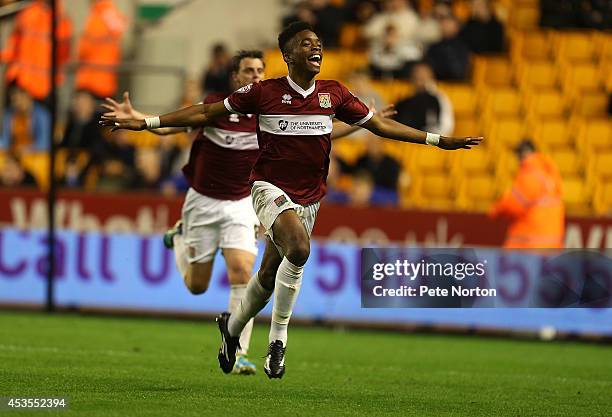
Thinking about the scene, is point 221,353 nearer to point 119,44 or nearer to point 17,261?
point 17,261

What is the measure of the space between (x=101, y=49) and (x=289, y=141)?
1188 centimetres

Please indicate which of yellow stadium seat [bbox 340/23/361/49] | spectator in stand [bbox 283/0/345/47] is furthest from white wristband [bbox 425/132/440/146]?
yellow stadium seat [bbox 340/23/361/49]

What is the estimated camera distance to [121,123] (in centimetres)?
891

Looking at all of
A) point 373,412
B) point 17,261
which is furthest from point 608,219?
point 373,412

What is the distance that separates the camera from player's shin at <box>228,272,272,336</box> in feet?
31.4

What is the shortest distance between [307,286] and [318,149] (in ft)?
22.0

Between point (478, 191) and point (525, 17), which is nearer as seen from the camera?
point (478, 191)

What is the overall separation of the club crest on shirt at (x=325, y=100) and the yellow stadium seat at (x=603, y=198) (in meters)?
9.30

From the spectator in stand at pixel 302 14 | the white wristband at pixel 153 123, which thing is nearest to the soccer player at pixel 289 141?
the white wristband at pixel 153 123

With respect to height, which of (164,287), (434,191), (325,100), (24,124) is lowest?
(164,287)

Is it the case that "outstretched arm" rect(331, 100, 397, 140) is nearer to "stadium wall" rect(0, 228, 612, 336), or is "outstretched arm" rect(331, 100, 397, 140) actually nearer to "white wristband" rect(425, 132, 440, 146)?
"white wristband" rect(425, 132, 440, 146)

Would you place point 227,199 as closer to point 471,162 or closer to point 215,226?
point 215,226

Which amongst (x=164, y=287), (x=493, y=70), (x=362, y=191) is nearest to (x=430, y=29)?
(x=493, y=70)

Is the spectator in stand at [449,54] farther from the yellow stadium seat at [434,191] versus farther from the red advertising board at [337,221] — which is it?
the red advertising board at [337,221]
